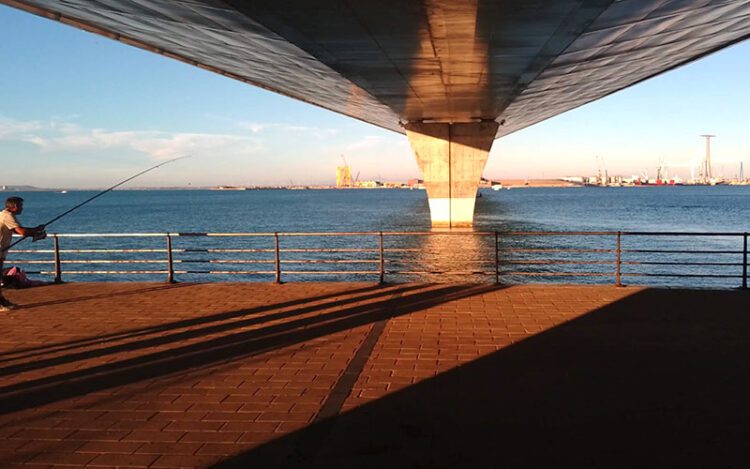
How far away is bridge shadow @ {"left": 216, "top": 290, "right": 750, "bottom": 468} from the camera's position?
3955 millimetres

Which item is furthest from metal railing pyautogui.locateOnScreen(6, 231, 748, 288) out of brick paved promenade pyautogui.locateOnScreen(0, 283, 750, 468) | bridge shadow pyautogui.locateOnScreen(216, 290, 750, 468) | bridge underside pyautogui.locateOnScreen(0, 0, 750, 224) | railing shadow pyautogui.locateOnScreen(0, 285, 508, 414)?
bridge shadow pyautogui.locateOnScreen(216, 290, 750, 468)

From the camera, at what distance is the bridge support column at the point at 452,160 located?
37.8 meters

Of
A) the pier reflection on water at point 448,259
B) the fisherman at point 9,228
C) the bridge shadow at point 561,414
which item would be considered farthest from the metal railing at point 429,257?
the bridge shadow at point 561,414

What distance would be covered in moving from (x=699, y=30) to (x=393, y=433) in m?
17.8

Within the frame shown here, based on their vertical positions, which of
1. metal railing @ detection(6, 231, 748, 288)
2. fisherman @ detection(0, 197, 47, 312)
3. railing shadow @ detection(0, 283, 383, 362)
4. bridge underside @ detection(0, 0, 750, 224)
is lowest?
metal railing @ detection(6, 231, 748, 288)

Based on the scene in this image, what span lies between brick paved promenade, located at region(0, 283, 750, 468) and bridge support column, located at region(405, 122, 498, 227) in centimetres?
2947

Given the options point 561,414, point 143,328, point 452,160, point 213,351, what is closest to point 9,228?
point 143,328

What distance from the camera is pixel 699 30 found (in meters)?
16.8

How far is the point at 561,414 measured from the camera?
15.3 ft

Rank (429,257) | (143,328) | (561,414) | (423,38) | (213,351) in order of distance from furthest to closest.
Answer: (429,257)
(423,38)
(143,328)
(213,351)
(561,414)

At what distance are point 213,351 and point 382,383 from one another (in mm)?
2427

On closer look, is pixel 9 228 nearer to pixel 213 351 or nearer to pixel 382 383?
pixel 213 351

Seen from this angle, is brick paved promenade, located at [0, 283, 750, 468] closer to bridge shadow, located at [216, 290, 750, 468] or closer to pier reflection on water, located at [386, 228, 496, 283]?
bridge shadow, located at [216, 290, 750, 468]

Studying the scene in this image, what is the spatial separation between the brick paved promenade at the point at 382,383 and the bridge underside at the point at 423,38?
7.59 m
